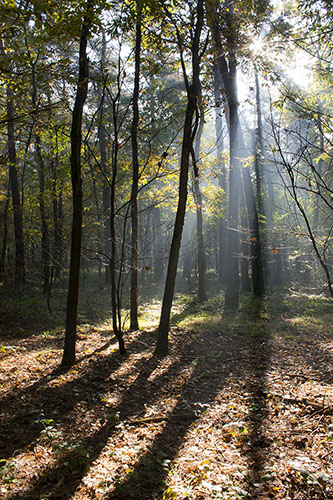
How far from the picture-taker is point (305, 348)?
7.81 m

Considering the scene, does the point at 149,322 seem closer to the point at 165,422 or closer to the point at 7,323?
the point at 7,323

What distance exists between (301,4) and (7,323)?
37.3 ft

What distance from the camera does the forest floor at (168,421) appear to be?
314cm

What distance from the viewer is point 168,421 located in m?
4.55

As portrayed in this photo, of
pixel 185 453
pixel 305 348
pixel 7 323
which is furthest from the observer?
pixel 7 323

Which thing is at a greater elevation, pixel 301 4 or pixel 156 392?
pixel 301 4

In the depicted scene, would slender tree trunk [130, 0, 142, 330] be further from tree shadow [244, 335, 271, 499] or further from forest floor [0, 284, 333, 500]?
tree shadow [244, 335, 271, 499]

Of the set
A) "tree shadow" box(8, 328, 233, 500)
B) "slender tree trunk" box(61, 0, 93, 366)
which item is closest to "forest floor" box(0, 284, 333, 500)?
"tree shadow" box(8, 328, 233, 500)

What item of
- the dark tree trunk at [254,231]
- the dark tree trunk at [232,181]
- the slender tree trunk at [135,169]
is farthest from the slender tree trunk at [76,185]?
the dark tree trunk at [254,231]

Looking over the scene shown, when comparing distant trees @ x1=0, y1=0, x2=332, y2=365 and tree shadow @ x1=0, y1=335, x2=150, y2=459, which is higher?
distant trees @ x1=0, y1=0, x2=332, y2=365

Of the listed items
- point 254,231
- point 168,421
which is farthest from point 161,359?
point 254,231

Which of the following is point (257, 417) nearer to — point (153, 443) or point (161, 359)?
point (153, 443)

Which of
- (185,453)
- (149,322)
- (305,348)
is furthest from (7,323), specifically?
(305,348)

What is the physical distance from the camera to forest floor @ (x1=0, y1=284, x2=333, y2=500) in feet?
10.3
